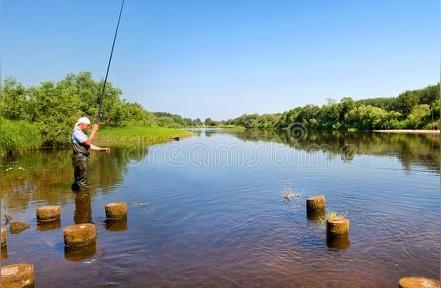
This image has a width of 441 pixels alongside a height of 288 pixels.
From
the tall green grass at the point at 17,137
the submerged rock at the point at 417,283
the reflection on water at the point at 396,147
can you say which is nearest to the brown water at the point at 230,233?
the submerged rock at the point at 417,283

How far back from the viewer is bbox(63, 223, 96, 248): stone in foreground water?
10.3 meters

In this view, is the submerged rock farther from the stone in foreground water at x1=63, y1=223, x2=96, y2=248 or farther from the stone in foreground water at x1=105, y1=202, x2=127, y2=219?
the stone in foreground water at x1=105, y1=202, x2=127, y2=219

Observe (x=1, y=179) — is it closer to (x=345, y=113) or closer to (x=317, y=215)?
(x=317, y=215)

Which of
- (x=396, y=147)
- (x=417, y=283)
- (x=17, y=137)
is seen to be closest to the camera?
(x=417, y=283)

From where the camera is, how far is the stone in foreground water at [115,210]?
13.1 meters

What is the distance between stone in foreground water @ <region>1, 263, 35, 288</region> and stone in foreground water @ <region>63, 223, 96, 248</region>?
209cm

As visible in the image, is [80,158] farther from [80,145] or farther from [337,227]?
[337,227]

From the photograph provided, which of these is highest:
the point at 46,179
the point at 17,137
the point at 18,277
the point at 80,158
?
the point at 17,137

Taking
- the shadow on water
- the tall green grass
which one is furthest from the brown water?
the tall green grass

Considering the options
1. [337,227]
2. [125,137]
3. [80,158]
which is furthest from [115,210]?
[125,137]

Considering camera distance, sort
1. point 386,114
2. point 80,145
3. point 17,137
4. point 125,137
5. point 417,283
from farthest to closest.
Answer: point 386,114 → point 125,137 → point 17,137 → point 80,145 → point 417,283

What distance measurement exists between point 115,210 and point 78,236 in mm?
2693

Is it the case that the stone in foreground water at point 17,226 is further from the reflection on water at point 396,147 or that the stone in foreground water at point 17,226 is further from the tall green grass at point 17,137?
the tall green grass at point 17,137

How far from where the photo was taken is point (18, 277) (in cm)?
792
